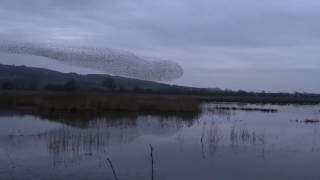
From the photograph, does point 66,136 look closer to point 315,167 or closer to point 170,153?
point 170,153

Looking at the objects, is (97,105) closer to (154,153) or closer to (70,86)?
(154,153)

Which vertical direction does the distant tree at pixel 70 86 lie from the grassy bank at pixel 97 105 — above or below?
above

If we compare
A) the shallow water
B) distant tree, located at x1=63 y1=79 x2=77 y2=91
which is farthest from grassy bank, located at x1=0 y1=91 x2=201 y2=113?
distant tree, located at x1=63 y1=79 x2=77 y2=91

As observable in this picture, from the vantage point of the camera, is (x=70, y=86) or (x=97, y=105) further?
(x=70, y=86)

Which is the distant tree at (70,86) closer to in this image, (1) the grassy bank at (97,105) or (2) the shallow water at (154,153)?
(1) the grassy bank at (97,105)

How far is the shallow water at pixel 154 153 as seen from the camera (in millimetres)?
12328

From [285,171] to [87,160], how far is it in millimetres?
5333

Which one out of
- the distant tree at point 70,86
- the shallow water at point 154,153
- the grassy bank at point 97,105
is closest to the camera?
the shallow water at point 154,153

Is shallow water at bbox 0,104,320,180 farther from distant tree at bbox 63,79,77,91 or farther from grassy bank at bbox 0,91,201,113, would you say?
distant tree at bbox 63,79,77,91

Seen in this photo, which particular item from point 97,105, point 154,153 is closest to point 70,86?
point 97,105

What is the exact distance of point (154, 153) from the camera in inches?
621

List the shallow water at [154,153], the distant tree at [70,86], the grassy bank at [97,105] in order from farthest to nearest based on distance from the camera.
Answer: the distant tree at [70,86] → the grassy bank at [97,105] → the shallow water at [154,153]

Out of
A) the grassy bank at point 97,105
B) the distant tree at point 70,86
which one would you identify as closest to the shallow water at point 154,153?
the grassy bank at point 97,105

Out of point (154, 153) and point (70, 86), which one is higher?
point (70, 86)
